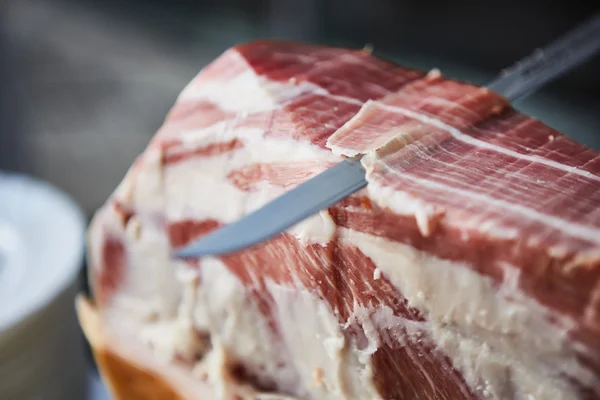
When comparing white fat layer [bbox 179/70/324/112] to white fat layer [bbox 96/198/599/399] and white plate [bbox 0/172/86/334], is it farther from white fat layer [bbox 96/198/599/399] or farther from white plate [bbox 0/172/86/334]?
white plate [bbox 0/172/86/334]

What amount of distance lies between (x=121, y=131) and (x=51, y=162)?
0.85ft

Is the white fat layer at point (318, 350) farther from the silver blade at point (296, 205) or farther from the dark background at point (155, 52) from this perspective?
the dark background at point (155, 52)

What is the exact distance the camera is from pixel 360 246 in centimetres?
63

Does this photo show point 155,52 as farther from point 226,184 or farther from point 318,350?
point 318,350

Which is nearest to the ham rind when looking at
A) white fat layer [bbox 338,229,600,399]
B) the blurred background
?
white fat layer [bbox 338,229,600,399]

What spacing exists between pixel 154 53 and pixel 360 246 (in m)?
1.89

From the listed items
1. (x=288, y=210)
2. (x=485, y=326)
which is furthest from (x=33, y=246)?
(x=485, y=326)

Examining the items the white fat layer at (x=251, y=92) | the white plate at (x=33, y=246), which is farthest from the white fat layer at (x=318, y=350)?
the white plate at (x=33, y=246)

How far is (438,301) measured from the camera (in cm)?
59

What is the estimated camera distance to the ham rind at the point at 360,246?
555 mm

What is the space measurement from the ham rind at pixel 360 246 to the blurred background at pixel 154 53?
3.58 ft

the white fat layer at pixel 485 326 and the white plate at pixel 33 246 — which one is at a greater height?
the white fat layer at pixel 485 326

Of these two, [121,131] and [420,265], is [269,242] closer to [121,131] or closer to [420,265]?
[420,265]

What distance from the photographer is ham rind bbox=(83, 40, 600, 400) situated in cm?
56
